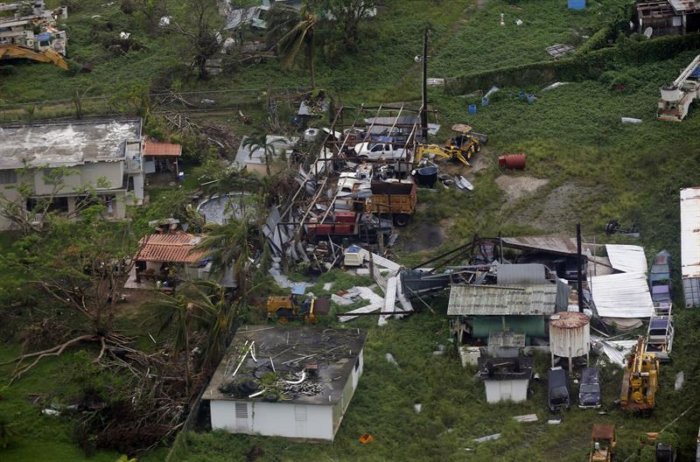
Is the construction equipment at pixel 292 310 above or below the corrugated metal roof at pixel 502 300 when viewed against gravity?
below

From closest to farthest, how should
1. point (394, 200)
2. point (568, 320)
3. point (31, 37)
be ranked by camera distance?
point (568, 320), point (394, 200), point (31, 37)

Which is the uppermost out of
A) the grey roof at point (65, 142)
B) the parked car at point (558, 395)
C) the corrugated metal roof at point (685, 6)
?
the corrugated metal roof at point (685, 6)

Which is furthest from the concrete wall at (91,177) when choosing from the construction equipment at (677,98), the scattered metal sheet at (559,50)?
the construction equipment at (677,98)

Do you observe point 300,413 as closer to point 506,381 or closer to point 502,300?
point 506,381

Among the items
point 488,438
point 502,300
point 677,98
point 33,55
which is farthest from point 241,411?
point 33,55

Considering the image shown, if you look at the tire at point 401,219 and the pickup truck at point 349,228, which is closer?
the pickup truck at point 349,228

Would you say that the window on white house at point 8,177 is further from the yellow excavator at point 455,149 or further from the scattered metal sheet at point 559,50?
the scattered metal sheet at point 559,50
